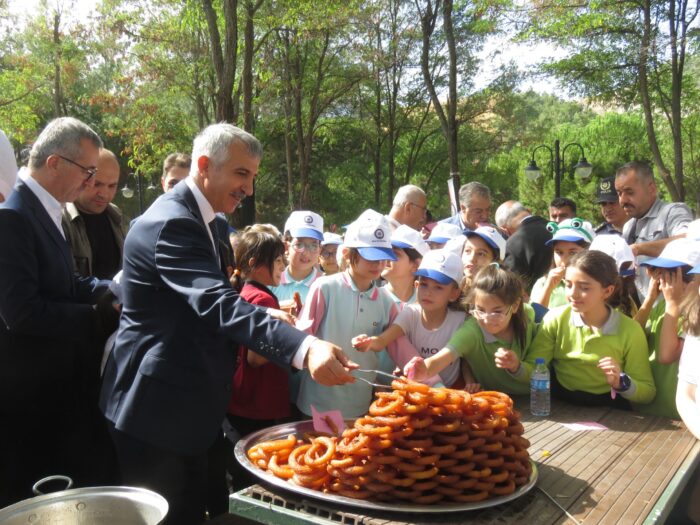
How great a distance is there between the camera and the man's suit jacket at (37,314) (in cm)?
258

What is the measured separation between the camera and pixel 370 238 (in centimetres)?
365

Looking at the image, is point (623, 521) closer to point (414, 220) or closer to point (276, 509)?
point (276, 509)

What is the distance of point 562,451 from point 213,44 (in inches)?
353

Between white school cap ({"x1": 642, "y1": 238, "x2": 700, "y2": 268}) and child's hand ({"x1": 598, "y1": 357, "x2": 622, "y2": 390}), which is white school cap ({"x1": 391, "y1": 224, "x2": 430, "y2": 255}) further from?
child's hand ({"x1": 598, "y1": 357, "x2": 622, "y2": 390})

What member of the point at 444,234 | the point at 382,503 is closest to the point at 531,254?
the point at 444,234

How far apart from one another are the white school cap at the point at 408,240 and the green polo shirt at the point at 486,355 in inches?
50.7

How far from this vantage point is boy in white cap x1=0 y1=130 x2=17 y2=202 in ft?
8.30

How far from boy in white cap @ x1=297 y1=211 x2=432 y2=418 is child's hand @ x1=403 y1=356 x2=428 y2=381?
1.69ft

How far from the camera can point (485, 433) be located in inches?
80.3

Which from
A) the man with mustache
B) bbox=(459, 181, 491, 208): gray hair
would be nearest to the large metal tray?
the man with mustache

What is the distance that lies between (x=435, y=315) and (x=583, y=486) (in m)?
1.56

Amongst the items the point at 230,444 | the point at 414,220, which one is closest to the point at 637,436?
the point at 230,444

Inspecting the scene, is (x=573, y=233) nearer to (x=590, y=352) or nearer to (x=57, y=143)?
(x=590, y=352)

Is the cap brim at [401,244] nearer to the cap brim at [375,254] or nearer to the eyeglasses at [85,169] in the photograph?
the cap brim at [375,254]
